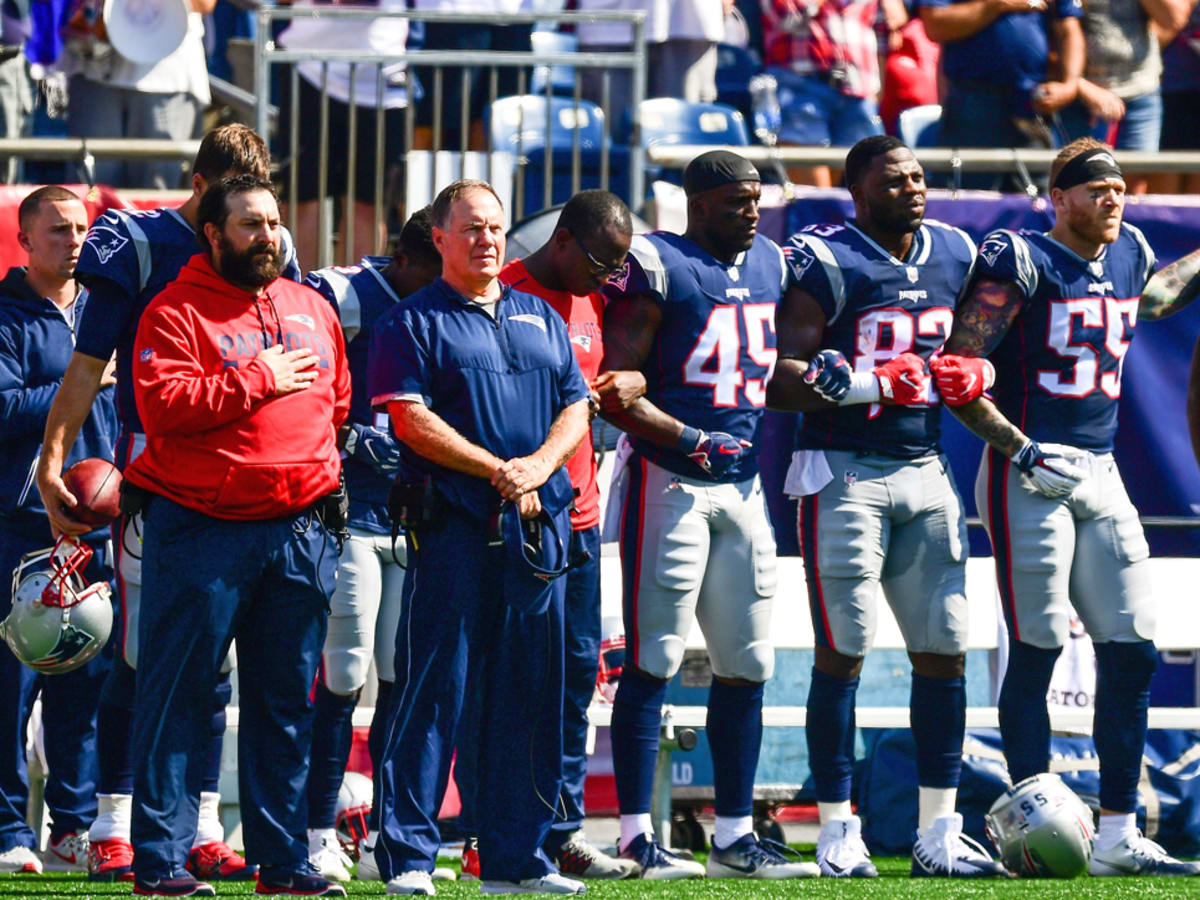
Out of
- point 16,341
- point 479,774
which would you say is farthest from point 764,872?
point 16,341

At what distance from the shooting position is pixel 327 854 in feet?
19.1

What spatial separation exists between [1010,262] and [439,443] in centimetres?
216

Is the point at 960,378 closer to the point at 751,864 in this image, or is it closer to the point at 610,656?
the point at 751,864

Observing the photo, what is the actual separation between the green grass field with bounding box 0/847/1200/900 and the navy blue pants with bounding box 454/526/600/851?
0.29m

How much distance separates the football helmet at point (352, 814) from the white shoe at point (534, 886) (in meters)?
1.63

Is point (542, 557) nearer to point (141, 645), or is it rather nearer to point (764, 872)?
point (141, 645)

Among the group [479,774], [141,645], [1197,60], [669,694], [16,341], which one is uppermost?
[1197,60]

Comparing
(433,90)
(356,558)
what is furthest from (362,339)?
(433,90)

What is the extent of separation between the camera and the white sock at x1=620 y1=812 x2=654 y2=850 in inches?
228

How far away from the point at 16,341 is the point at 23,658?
121 centimetres

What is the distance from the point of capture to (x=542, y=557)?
489 cm

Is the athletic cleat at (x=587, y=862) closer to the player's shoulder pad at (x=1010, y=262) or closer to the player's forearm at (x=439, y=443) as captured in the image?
the player's forearm at (x=439, y=443)

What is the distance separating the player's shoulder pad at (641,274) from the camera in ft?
19.1

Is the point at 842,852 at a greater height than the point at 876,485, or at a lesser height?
lesser
